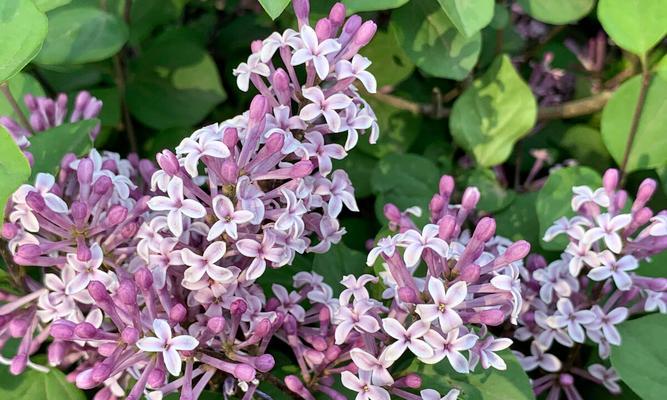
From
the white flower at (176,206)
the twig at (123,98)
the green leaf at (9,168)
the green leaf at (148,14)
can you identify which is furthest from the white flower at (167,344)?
the green leaf at (148,14)

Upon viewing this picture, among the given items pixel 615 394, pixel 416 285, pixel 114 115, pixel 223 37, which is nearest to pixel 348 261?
pixel 416 285

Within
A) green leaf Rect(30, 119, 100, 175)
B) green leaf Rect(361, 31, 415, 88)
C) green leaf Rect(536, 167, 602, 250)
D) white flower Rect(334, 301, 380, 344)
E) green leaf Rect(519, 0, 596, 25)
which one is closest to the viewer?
white flower Rect(334, 301, 380, 344)

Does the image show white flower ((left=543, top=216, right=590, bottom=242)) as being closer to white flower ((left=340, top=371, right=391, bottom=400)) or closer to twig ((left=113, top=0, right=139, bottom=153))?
white flower ((left=340, top=371, right=391, bottom=400))

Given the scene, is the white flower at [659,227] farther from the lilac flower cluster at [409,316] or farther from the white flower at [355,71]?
the white flower at [355,71]

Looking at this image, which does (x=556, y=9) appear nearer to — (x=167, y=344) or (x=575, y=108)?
(x=575, y=108)

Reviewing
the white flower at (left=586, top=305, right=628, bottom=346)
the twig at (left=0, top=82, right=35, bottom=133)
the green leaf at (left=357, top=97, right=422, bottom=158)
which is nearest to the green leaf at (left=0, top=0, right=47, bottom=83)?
the twig at (left=0, top=82, right=35, bottom=133)
